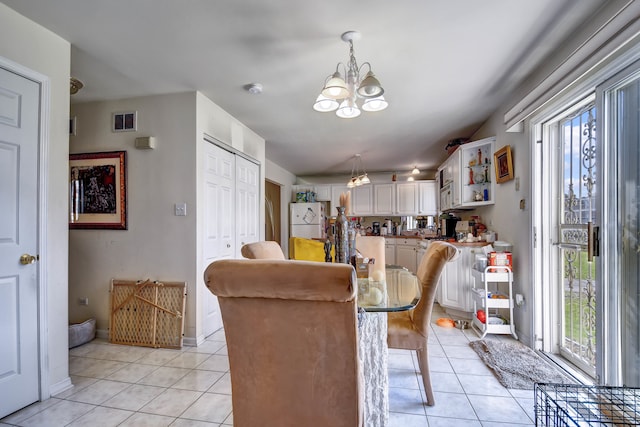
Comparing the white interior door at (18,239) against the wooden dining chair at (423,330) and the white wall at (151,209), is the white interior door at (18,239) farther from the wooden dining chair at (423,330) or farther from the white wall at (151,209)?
the wooden dining chair at (423,330)

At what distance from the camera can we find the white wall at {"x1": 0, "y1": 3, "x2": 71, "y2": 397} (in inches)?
76.3

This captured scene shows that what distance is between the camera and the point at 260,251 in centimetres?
211

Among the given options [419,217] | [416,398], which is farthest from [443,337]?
[419,217]

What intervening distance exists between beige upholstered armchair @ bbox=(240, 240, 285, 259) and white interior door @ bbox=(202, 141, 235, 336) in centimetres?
103

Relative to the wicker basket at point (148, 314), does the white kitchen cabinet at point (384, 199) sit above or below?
above

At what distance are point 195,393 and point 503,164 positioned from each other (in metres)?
3.40

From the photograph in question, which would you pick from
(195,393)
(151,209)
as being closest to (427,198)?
(151,209)

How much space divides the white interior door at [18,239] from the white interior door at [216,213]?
129 cm

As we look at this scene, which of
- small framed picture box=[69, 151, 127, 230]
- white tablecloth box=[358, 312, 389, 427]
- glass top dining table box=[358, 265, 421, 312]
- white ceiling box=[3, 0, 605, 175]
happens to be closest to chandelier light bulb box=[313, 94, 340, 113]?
white ceiling box=[3, 0, 605, 175]

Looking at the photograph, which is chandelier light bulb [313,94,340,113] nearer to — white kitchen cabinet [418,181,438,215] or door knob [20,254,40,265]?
door knob [20,254,40,265]

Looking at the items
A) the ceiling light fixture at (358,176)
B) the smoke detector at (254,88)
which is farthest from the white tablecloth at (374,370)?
the ceiling light fixture at (358,176)

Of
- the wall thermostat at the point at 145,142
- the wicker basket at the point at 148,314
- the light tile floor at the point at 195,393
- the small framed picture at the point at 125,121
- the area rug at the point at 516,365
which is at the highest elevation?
the small framed picture at the point at 125,121

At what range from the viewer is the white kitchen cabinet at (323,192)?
22.2ft

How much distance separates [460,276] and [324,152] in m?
2.91
